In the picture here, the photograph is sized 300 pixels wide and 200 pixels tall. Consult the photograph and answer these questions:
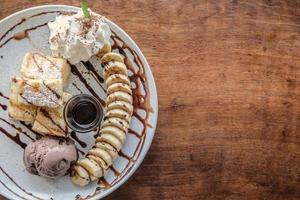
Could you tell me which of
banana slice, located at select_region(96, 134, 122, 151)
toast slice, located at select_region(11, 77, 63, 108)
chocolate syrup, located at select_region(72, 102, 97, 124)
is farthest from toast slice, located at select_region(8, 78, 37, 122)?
banana slice, located at select_region(96, 134, 122, 151)

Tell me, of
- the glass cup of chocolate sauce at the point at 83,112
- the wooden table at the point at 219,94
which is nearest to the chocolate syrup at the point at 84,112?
the glass cup of chocolate sauce at the point at 83,112

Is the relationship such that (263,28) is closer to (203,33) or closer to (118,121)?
(203,33)

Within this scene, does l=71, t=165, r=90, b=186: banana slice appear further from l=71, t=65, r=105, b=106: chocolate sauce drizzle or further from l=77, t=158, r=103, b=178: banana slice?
l=71, t=65, r=105, b=106: chocolate sauce drizzle

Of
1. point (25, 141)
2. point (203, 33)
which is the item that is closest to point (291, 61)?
point (203, 33)

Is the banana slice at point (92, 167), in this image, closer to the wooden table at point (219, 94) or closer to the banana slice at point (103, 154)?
the banana slice at point (103, 154)

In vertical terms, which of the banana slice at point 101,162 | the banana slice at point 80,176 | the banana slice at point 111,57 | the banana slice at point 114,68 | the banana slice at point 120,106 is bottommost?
the banana slice at point 80,176

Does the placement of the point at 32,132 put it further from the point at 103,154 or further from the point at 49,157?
the point at 103,154

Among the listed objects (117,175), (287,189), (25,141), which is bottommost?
(287,189)
